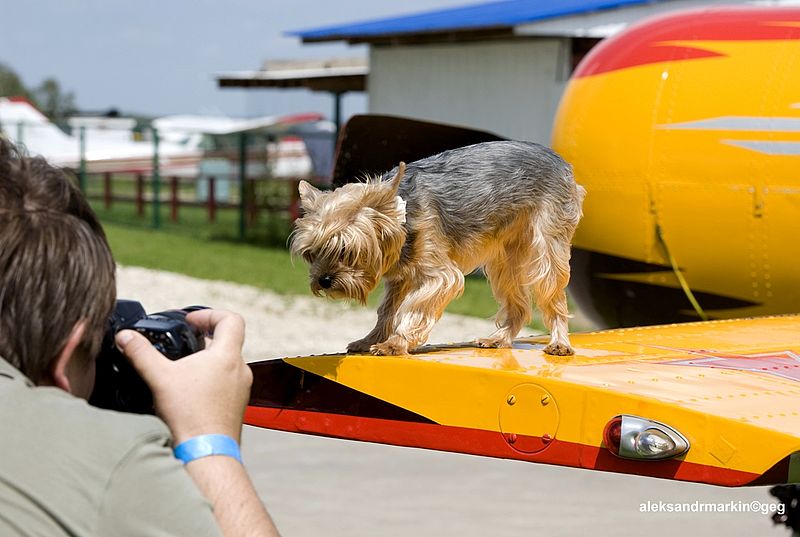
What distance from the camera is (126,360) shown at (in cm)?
205

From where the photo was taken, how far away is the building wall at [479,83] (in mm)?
17891

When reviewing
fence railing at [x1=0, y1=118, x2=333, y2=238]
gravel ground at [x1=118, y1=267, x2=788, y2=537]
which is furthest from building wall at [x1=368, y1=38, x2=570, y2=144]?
gravel ground at [x1=118, y1=267, x2=788, y2=537]

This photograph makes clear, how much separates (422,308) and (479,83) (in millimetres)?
15640

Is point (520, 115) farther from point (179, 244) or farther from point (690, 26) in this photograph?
point (690, 26)

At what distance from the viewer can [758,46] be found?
19.7 feet

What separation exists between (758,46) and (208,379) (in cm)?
485

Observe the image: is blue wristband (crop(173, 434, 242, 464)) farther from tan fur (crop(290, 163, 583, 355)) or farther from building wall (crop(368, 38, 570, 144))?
building wall (crop(368, 38, 570, 144))

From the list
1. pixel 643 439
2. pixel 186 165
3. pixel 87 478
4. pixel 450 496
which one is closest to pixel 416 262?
pixel 643 439

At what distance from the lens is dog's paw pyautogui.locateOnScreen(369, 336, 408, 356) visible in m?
3.82

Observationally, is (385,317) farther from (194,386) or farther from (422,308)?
(194,386)

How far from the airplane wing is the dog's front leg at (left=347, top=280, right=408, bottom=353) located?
169 millimetres

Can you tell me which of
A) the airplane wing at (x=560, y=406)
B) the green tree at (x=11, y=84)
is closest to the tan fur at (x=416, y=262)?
the airplane wing at (x=560, y=406)

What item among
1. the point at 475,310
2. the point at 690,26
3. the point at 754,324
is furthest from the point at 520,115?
the point at 754,324

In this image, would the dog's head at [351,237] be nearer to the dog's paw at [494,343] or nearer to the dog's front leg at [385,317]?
the dog's front leg at [385,317]
